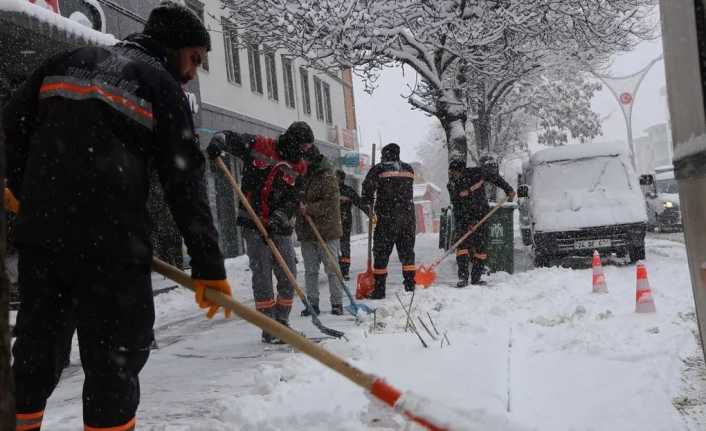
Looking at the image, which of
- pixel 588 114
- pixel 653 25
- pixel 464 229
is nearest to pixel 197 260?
pixel 464 229

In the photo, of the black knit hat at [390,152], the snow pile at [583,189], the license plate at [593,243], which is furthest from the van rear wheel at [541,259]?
the black knit hat at [390,152]

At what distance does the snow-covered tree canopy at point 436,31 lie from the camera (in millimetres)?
12531

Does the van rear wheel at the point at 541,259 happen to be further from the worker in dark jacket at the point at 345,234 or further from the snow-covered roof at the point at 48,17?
the snow-covered roof at the point at 48,17

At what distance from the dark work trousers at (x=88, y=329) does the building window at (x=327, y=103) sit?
88.2ft

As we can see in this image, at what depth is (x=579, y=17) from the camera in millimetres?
13375

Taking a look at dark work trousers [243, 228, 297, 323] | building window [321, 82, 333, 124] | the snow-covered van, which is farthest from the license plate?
building window [321, 82, 333, 124]

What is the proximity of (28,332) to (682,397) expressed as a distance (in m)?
3.24

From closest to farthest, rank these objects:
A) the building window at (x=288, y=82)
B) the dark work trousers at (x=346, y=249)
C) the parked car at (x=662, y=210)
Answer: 1. the dark work trousers at (x=346, y=249)
2. the parked car at (x=662, y=210)
3. the building window at (x=288, y=82)

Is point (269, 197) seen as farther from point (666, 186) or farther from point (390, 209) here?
point (666, 186)

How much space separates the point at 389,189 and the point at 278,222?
3003mm

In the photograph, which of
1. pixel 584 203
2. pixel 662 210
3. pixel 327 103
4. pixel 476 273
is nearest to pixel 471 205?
pixel 476 273

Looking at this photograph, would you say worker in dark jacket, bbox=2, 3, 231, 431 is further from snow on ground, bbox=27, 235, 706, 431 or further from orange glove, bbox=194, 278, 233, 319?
snow on ground, bbox=27, 235, 706, 431

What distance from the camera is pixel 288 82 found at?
2442 cm

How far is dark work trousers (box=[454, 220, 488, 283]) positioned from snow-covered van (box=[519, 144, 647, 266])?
2.02 m
